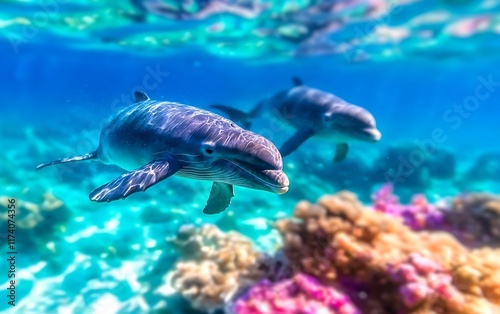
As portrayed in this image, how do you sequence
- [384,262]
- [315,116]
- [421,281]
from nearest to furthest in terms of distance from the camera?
[421,281]
[384,262]
[315,116]

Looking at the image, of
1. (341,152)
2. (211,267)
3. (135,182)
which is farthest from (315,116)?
(135,182)

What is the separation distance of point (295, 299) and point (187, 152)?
8.07ft

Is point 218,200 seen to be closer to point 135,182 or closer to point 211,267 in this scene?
point 211,267

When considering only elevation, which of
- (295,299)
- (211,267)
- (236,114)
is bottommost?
A: (295,299)

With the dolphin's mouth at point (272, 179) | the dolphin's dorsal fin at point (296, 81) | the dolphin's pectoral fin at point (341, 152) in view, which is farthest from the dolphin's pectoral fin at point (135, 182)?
the dolphin's dorsal fin at point (296, 81)

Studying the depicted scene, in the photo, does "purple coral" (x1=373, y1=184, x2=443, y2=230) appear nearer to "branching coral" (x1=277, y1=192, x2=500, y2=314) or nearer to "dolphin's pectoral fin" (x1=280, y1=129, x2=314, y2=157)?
"branching coral" (x1=277, y1=192, x2=500, y2=314)

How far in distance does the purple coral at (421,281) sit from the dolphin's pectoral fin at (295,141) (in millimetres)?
5275

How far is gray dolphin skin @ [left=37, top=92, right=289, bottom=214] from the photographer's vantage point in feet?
14.0

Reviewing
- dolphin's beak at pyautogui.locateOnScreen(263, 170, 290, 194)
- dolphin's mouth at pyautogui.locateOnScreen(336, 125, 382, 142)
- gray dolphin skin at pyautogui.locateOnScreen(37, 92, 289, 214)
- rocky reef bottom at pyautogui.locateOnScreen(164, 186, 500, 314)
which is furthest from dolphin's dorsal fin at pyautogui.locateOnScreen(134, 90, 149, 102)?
dolphin's beak at pyautogui.locateOnScreen(263, 170, 290, 194)

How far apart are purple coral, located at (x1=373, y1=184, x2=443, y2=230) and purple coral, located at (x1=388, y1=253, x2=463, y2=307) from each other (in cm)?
165

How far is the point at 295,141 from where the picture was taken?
30.9 ft

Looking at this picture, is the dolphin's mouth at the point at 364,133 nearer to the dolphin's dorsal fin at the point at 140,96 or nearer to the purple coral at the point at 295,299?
the purple coral at the point at 295,299

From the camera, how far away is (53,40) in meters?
34.2

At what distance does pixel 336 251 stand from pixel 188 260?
11.4ft
